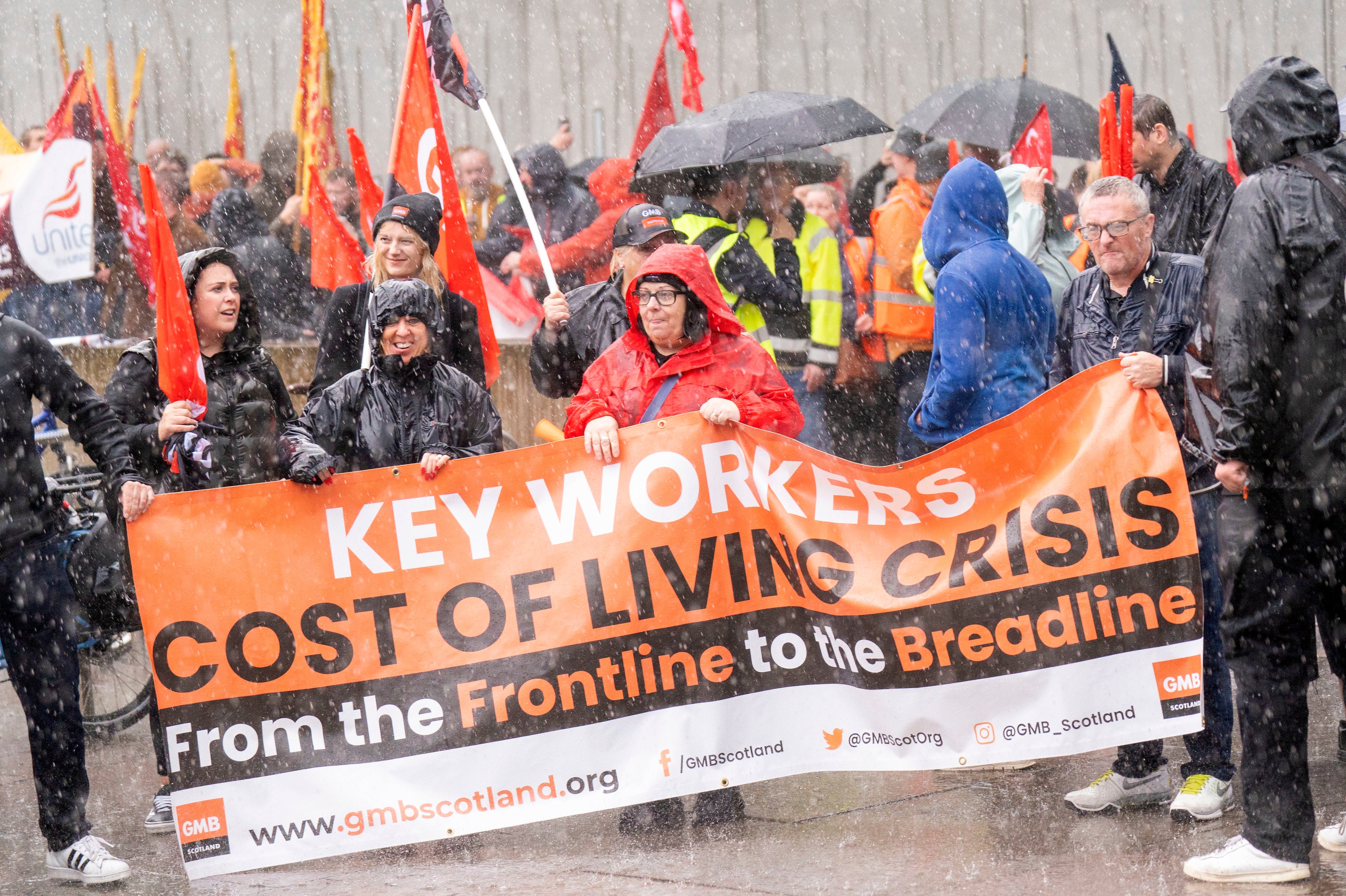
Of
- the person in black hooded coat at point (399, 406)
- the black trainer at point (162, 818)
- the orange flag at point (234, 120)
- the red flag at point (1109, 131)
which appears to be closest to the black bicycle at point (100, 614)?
the black trainer at point (162, 818)

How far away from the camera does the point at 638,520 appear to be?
5.36m

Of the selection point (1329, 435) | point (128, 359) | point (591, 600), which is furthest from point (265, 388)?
point (1329, 435)

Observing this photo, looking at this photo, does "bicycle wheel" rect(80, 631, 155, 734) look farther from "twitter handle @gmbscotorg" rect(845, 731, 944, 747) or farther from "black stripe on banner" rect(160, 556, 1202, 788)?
"twitter handle @gmbscotorg" rect(845, 731, 944, 747)

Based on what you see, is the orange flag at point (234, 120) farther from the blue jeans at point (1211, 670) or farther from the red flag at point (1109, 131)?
the blue jeans at point (1211, 670)

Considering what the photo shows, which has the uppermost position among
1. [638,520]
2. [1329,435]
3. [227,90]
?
[227,90]

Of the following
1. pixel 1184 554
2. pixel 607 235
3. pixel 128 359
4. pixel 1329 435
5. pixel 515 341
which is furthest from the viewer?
pixel 515 341

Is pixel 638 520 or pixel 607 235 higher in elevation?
pixel 607 235

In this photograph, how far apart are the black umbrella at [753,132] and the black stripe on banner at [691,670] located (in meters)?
3.49

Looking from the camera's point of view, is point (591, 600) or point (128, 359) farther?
point (128, 359)

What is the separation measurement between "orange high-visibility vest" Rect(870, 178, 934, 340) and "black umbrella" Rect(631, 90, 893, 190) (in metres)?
0.47

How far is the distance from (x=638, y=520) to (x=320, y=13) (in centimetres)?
703

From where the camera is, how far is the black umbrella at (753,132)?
26.9 ft

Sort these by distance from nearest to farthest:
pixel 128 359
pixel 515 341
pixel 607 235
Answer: pixel 128 359
pixel 607 235
pixel 515 341

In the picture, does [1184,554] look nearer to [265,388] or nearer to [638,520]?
[638,520]
